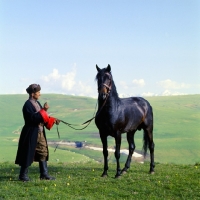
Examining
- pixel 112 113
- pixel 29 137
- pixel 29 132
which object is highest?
pixel 112 113

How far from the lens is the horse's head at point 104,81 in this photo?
461 inches

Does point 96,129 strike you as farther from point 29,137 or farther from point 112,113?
→ point 29,137

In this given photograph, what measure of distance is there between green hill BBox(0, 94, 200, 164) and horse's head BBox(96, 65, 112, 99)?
3787cm

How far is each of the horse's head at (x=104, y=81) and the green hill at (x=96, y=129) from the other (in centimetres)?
3787

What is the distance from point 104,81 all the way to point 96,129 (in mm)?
94254

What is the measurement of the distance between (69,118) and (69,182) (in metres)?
101

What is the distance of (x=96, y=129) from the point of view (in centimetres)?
10556

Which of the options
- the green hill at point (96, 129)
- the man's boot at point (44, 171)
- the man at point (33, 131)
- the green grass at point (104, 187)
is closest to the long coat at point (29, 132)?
the man at point (33, 131)

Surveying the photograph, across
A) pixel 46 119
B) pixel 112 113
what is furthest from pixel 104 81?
pixel 46 119

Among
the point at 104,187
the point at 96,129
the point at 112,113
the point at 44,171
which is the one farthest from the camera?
the point at 96,129

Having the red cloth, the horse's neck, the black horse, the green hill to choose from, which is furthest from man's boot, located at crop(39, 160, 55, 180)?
the green hill

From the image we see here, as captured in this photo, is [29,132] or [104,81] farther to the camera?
[104,81]

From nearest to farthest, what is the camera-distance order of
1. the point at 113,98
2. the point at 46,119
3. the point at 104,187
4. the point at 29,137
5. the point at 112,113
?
1. the point at 104,187
2. the point at 46,119
3. the point at 29,137
4. the point at 112,113
5. the point at 113,98

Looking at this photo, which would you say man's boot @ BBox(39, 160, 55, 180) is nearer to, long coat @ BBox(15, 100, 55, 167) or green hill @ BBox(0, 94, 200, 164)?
long coat @ BBox(15, 100, 55, 167)
